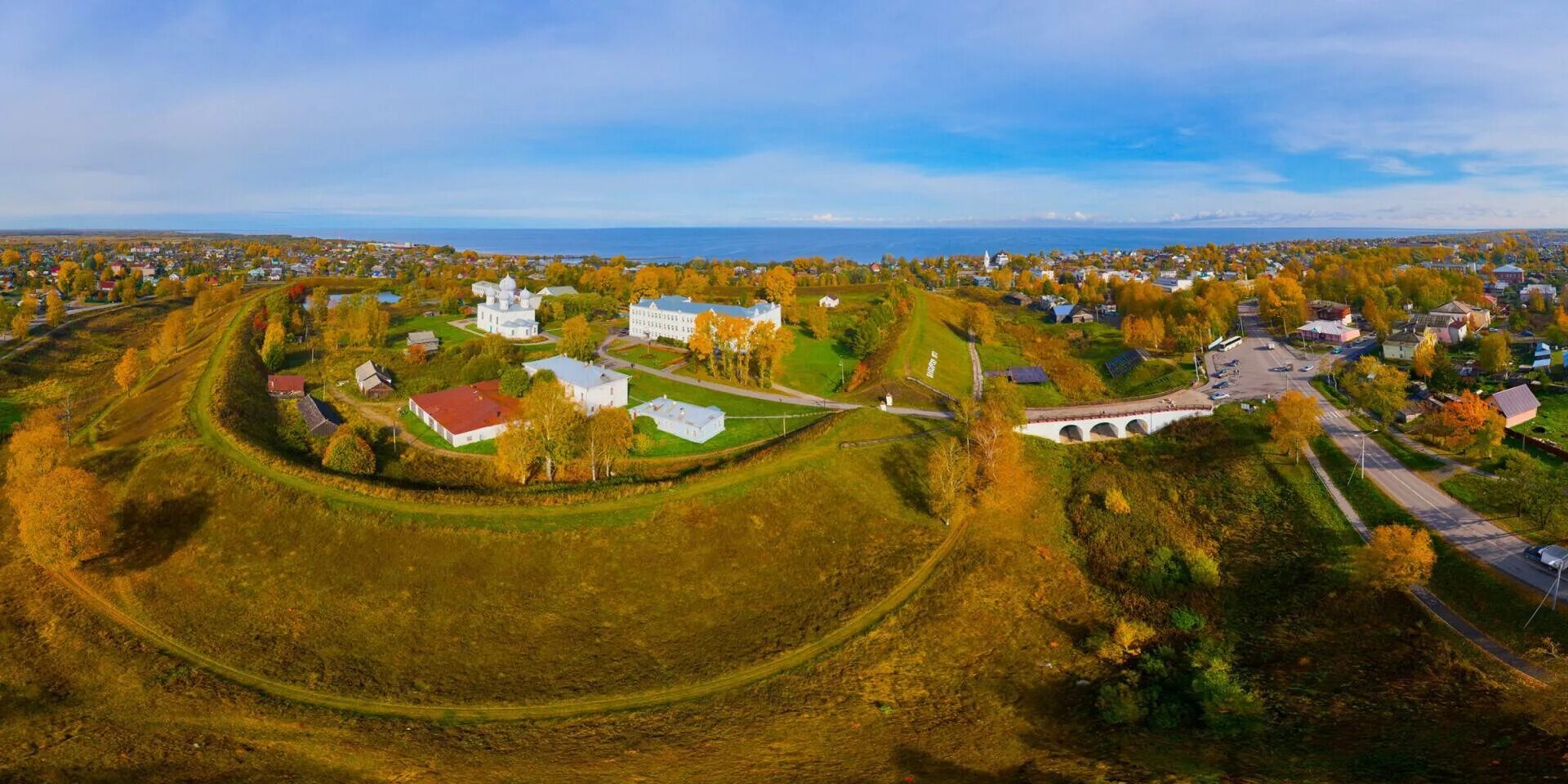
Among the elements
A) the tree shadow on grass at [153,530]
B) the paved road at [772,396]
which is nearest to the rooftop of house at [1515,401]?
the paved road at [772,396]

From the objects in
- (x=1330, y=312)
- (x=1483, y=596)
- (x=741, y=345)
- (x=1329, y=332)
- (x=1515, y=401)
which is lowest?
(x=1483, y=596)

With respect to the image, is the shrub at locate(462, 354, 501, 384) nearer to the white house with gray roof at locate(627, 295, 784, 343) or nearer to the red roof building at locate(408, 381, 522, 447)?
the red roof building at locate(408, 381, 522, 447)

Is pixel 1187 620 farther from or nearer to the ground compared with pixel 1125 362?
nearer to the ground

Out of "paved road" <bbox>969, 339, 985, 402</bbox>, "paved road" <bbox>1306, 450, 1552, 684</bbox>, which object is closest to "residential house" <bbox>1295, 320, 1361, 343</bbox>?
"paved road" <bbox>969, 339, 985, 402</bbox>

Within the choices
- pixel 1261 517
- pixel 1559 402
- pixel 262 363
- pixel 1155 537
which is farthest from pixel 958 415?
pixel 262 363

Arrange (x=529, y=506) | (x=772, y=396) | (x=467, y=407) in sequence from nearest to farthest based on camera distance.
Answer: (x=529, y=506), (x=467, y=407), (x=772, y=396)

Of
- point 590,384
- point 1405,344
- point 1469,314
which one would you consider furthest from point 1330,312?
point 590,384

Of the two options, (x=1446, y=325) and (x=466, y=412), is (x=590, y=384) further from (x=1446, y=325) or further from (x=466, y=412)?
(x=1446, y=325)
